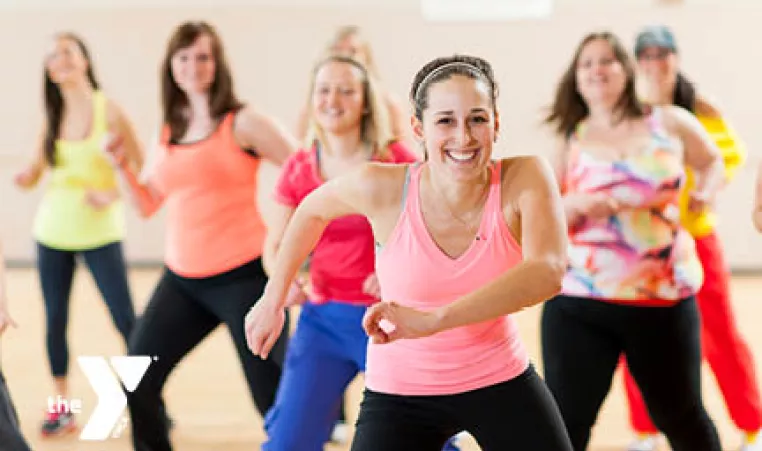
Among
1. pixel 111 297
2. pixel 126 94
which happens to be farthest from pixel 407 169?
pixel 126 94

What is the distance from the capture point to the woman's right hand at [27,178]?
412 centimetres

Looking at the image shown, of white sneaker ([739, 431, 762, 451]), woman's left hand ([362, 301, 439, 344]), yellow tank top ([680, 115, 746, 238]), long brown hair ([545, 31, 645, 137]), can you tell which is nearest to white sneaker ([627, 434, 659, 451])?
white sneaker ([739, 431, 762, 451])

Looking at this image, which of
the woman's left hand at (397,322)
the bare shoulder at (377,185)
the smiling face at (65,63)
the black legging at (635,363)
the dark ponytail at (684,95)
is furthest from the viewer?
the smiling face at (65,63)

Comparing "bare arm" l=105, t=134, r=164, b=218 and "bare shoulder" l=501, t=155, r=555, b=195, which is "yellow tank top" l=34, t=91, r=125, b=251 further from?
"bare shoulder" l=501, t=155, r=555, b=195

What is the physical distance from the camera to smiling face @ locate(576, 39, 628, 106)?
115 inches

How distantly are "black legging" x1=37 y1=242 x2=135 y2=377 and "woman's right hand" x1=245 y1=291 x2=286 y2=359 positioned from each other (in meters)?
2.02

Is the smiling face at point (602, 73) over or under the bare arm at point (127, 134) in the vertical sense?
over

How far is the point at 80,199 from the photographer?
4.10 m

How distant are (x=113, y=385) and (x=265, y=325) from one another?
1307 mm

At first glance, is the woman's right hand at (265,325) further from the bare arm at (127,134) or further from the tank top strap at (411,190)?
the bare arm at (127,134)

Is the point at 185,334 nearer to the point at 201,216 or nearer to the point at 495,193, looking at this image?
the point at 201,216

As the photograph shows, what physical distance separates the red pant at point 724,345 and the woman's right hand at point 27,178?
2.43 meters

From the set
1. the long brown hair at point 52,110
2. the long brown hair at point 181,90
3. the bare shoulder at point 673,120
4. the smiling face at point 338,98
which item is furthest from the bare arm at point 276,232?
the long brown hair at point 52,110

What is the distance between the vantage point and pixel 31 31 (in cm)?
765
